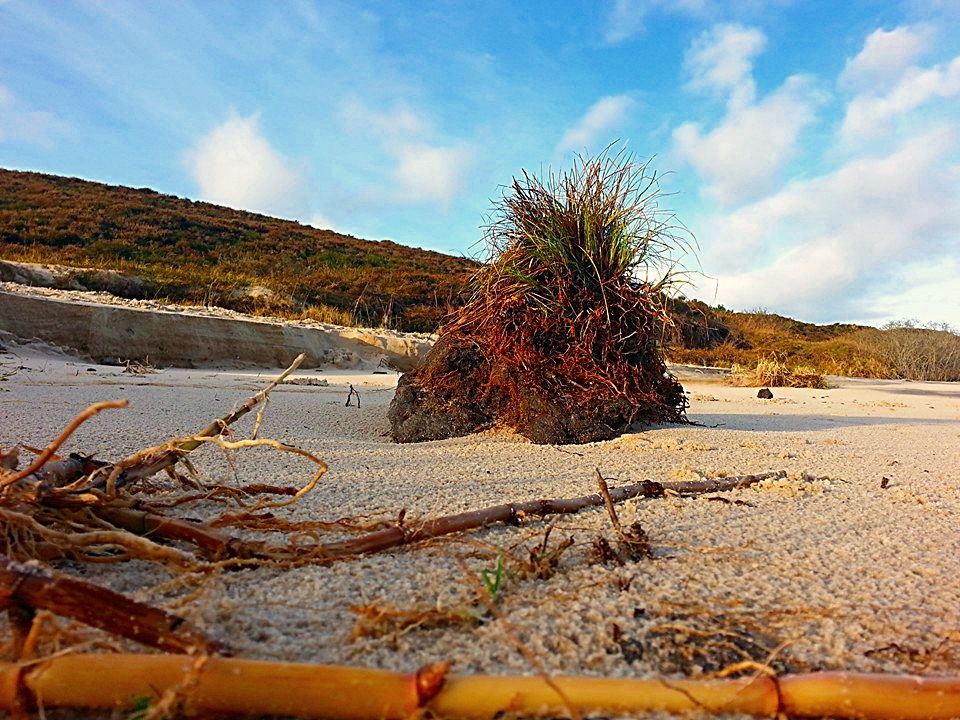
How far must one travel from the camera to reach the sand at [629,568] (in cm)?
104

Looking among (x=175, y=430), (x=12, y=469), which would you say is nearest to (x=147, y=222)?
(x=175, y=430)

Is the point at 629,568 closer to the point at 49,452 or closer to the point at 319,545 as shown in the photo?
the point at 319,545

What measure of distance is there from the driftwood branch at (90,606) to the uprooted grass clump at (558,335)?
2553mm

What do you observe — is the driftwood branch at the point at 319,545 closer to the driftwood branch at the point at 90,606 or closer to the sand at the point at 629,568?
the sand at the point at 629,568

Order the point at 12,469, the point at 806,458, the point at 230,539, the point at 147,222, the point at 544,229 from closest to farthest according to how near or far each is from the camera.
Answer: the point at 230,539, the point at 12,469, the point at 806,458, the point at 544,229, the point at 147,222

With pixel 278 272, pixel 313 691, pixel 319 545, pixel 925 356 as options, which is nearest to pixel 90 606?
pixel 313 691

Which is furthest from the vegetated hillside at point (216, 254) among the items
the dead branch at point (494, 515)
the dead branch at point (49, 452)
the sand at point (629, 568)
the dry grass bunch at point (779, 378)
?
the dead branch at point (49, 452)

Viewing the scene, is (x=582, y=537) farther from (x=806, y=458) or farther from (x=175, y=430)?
(x=175, y=430)

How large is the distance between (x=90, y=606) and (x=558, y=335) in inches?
115

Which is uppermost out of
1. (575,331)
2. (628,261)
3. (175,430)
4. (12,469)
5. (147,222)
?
(147,222)

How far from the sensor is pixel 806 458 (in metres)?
2.87

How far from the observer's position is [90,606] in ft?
2.80

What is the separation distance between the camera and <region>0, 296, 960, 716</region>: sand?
104 cm

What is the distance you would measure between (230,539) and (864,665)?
1.16m
